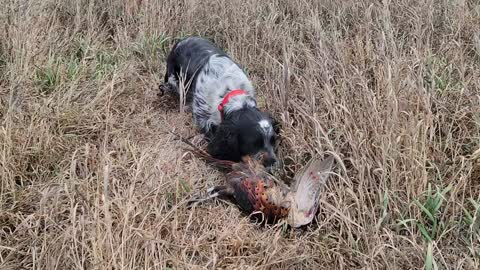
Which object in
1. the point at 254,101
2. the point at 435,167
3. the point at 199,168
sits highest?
the point at 435,167

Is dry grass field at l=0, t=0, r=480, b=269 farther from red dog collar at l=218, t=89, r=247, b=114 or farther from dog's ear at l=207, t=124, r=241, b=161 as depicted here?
red dog collar at l=218, t=89, r=247, b=114

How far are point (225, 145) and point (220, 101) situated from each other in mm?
610

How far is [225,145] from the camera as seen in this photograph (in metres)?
3.12

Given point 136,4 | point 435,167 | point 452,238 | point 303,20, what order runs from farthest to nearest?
point 136,4 → point 303,20 → point 435,167 → point 452,238

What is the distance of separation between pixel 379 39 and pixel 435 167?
135 cm

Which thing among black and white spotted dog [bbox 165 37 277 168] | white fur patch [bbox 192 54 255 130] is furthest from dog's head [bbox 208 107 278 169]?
white fur patch [bbox 192 54 255 130]

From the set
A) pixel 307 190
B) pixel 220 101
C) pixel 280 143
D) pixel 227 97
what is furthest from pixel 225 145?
pixel 307 190

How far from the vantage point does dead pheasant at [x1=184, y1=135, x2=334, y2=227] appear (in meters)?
2.51

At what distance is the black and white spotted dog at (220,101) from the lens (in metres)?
3.04

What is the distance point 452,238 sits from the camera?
2252 millimetres

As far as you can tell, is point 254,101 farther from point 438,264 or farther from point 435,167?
point 438,264

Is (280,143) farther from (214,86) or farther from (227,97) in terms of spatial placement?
(214,86)

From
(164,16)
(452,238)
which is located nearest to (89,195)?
(452,238)

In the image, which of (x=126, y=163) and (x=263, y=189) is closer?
(x=263, y=189)
